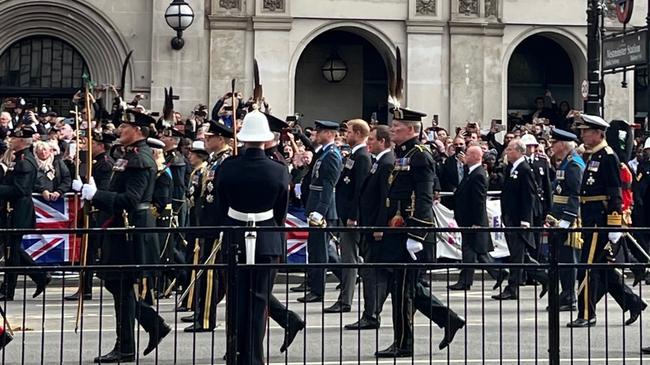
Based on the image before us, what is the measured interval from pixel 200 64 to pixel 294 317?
19.5m

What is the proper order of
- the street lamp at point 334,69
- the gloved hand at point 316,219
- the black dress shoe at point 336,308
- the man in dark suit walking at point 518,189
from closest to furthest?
the black dress shoe at point 336,308, the gloved hand at point 316,219, the man in dark suit walking at point 518,189, the street lamp at point 334,69

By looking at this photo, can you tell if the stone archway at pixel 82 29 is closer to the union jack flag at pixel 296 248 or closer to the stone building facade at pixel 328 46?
the stone building facade at pixel 328 46

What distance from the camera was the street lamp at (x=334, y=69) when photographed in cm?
3197

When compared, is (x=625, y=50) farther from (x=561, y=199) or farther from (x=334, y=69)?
(x=561, y=199)

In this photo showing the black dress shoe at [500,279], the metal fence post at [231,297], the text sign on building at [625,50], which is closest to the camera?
the metal fence post at [231,297]

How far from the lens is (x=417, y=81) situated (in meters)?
30.4

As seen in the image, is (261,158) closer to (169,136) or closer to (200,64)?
(169,136)

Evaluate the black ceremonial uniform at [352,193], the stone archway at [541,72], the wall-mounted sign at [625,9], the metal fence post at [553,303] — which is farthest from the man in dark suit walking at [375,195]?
the stone archway at [541,72]

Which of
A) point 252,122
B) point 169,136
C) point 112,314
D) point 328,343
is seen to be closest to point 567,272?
point 328,343

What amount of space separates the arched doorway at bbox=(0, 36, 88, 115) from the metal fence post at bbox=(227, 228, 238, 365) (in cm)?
2176

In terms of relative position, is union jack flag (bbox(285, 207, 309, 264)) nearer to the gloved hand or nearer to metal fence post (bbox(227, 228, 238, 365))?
the gloved hand

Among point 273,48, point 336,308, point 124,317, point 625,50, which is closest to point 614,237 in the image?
point 336,308

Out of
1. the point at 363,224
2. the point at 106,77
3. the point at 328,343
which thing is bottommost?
the point at 328,343

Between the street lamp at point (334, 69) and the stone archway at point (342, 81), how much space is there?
0.16m
